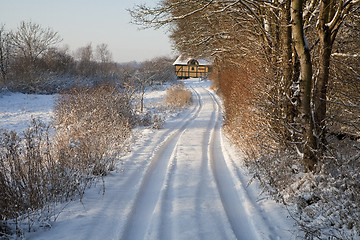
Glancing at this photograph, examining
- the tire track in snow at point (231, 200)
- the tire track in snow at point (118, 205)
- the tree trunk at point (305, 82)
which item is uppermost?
the tree trunk at point (305, 82)

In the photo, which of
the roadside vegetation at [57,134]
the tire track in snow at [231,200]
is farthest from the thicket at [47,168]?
the tire track in snow at [231,200]

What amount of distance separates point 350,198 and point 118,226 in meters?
3.22

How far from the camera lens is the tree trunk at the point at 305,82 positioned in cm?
428

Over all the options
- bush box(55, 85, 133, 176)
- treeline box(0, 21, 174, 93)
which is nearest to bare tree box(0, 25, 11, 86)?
treeline box(0, 21, 174, 93)

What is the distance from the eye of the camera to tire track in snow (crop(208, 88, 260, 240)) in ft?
11.5

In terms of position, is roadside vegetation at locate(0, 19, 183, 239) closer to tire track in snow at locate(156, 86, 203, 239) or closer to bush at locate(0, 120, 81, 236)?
bush at locate(0, 120, 81, 236)

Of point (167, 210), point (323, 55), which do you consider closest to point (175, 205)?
point (167, 210)

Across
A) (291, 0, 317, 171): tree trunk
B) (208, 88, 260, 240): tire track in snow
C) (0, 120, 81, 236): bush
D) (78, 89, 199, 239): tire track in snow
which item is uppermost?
(291, 0, 317, 171): tree trunk

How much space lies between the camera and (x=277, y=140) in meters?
5.78

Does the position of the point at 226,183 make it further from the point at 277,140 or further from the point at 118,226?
the point at 118,226

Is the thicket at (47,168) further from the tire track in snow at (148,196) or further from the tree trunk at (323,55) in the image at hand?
the tree trunk at (323,55)

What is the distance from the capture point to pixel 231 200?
442 centimetres

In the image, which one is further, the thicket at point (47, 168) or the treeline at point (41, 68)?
A: the treeline at point (41, 68)

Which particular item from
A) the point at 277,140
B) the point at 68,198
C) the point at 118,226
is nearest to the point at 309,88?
the point at 277,140
